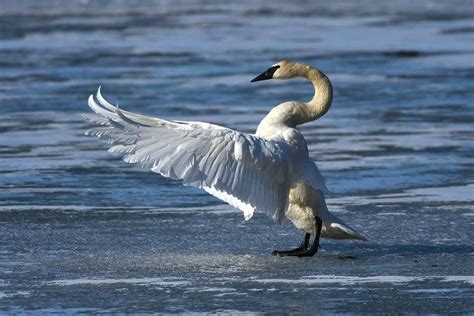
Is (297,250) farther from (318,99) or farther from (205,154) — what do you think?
(318,99)

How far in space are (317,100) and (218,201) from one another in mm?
1838

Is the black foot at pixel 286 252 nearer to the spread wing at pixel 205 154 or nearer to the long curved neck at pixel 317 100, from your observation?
the spread wing at pixel 205 154

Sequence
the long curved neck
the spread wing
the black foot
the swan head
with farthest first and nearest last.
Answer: the swan head
the long curved neck
the black foot
the spread wing

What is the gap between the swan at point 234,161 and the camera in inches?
310

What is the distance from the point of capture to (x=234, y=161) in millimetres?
7922

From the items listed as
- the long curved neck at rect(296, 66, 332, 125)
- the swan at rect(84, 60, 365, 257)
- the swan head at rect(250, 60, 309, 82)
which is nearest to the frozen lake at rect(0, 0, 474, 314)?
the swan at rect(84, 60, 365, 257)

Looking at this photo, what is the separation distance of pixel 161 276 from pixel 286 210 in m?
1.20

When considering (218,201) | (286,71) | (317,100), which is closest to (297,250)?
(317,100)

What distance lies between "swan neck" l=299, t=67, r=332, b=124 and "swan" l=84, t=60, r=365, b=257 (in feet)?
1.01

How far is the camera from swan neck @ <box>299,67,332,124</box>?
8523 mm

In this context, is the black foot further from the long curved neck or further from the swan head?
the swan head

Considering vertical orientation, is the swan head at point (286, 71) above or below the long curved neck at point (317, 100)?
above

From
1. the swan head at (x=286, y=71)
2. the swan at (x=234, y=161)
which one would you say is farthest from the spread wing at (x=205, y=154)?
the swan head at (x=286, y=71)

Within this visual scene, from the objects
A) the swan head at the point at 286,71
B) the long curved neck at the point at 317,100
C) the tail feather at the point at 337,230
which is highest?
the swan head at the point at 286,71
